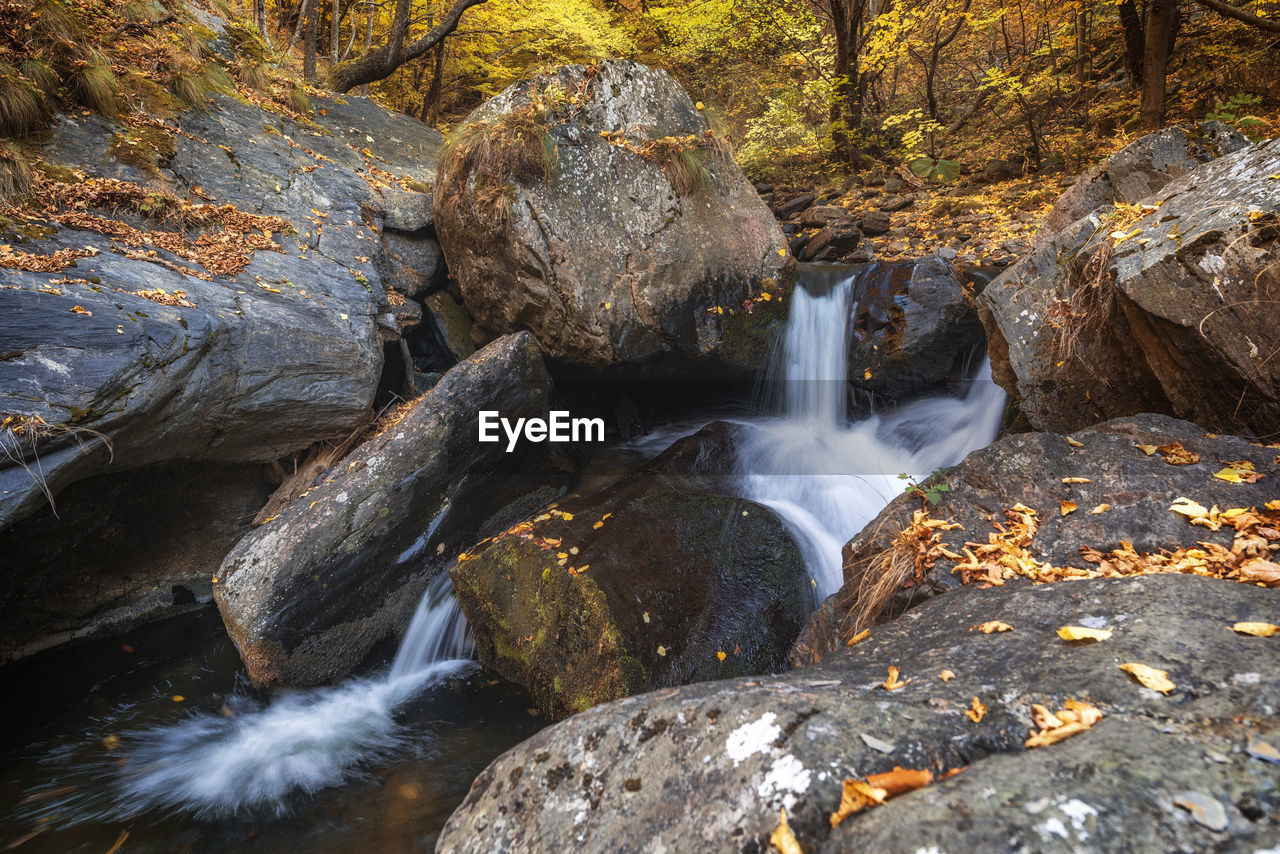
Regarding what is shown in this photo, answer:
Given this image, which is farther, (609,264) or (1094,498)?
(609,264)

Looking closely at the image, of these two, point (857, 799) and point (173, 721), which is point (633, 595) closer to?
point (857, 799)

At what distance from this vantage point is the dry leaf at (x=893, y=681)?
210cm

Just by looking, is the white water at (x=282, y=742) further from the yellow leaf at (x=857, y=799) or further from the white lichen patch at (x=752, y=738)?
the yellow leaf at (x=857, y=799)

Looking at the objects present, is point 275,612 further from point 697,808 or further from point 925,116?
point 925,116

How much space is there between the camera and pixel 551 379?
711 cm

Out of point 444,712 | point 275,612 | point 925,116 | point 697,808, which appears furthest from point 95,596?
point 925,116

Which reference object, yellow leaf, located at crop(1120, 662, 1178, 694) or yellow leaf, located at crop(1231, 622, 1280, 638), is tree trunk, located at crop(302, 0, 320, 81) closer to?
yellow leaf, located at crop(1120, 662, 1178, 694)

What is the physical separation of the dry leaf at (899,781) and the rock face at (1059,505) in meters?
1.74

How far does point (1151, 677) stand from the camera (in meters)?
1.73

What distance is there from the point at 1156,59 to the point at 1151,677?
11.0 metres

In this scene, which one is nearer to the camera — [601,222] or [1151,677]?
[1151,677]

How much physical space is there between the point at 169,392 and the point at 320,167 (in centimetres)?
466

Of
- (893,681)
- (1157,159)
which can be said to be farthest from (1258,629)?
(1157,159)

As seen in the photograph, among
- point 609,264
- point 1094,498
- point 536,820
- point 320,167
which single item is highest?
point 320,167
